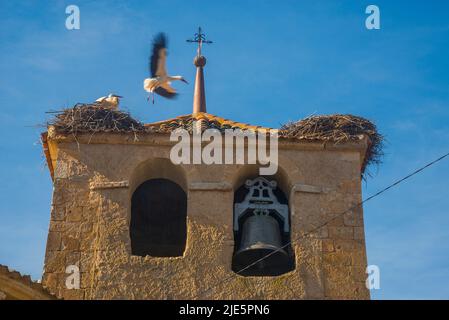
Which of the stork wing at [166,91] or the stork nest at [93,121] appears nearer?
the stork nest at [93,121]

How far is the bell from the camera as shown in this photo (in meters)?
12.2

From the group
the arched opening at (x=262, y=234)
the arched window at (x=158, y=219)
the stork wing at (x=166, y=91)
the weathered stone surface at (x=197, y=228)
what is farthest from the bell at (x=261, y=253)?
the stork wing at (x=166, y=91)

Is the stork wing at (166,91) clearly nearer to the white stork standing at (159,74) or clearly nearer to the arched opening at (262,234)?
the white stork standing at (159,74)

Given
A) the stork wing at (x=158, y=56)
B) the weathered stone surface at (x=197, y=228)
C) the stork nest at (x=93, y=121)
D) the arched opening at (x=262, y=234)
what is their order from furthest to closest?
the stork wing at (x=158, y=56), the stork nest at (x=93, y=121), the arched opening at (x=262, y=234), the weathered stone surface at (x=197, y=228)

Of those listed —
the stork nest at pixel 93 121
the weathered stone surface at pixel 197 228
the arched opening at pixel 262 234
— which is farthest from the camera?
the stork nest at pixel 93 121

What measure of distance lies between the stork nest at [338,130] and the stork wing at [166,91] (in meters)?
1.63

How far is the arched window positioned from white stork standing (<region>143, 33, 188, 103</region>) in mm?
1487

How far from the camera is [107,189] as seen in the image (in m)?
12.5

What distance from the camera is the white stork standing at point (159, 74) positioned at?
14180mm

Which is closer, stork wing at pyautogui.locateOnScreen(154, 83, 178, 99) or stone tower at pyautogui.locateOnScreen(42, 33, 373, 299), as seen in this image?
stone tower at pyautogui.locateOnScreen(42, 33, 373, 299)

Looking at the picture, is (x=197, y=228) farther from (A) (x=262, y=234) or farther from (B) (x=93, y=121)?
(B) (x=93, y=121)

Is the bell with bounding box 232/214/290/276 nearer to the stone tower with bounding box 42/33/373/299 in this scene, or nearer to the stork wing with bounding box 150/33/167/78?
the stone tower with bounding box 42/33/373/299

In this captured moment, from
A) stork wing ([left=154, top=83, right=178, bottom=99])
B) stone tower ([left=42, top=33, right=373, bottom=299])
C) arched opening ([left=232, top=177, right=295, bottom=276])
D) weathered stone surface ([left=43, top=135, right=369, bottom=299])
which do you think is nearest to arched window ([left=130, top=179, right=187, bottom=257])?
stone tower ([left=42, top=33, right=373, bottom=299])
